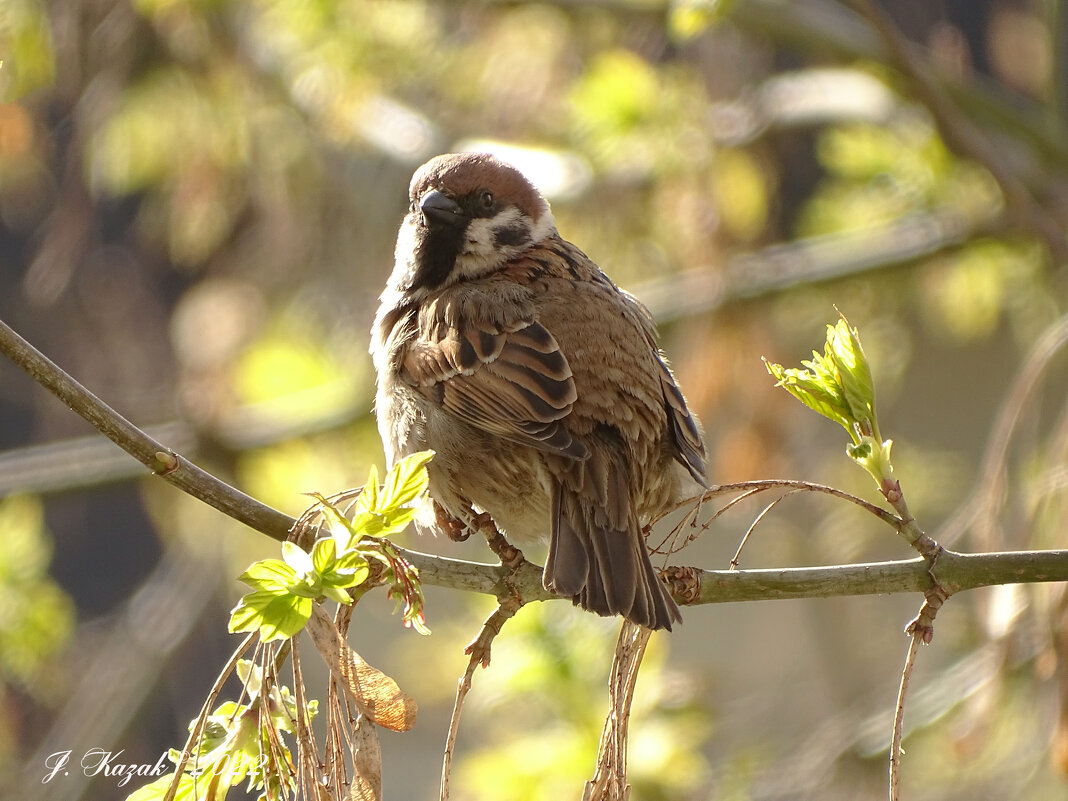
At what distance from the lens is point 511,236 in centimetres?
286

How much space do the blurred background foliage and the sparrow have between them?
1.06 meters

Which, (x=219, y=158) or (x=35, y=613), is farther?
(x=219, y=158)

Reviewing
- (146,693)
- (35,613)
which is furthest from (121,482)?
(146,693)

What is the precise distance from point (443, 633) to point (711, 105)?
1962 millimetres

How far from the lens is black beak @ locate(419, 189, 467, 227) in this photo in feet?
9.00

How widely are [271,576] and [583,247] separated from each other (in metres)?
3.27

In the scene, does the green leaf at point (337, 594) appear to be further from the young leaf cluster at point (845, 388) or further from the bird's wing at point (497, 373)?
the bird's wing at point (497, 373)

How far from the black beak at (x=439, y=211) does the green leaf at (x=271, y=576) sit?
147cm

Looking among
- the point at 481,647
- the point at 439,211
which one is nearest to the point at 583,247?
the point at 439,211

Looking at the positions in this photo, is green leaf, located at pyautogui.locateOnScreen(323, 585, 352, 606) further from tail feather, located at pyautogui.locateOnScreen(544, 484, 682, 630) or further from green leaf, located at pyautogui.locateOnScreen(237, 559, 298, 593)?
tail feather, located at pyautogui.locateOnScreen(544, 484, 682, 630)

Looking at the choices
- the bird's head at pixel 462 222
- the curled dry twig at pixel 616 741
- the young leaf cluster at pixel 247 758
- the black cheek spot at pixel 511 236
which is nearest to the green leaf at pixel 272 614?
the young leaf cluster at pixel 247 758

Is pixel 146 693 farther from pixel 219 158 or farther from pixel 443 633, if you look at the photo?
pixel 219 158

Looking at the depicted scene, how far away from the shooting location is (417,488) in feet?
4.62

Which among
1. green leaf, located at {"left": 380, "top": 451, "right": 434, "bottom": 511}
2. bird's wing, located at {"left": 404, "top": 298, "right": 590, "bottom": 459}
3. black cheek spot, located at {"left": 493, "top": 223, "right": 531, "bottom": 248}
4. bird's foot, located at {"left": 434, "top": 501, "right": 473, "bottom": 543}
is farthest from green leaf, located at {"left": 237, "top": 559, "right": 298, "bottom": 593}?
black cheek spot, located at {"left": 493, "top": 223, "right": 531, "bottom": 248}
